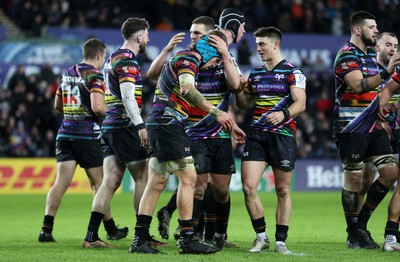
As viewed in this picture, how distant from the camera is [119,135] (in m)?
10.8

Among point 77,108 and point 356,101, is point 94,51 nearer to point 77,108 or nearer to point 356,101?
point 77,108

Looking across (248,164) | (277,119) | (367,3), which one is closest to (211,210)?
(248,164)

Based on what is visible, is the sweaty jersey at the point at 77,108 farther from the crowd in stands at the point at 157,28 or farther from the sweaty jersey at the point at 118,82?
the crowd in stands at the point at 157,28

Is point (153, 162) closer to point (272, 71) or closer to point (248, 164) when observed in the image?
point (248, 164)

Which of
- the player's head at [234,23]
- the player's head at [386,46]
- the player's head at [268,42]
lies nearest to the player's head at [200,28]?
the player's head at [234,23]

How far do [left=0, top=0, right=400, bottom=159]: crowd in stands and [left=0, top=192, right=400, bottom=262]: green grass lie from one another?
7.21 ft

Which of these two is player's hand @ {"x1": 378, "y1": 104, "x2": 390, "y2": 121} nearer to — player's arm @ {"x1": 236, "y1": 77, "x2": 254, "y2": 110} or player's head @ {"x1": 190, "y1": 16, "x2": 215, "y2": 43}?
player's arm @ {"x1": 236, "y1": 77, "x2": 254, "y2": 110}

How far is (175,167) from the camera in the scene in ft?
31.8

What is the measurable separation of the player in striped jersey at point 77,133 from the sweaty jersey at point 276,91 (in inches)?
86.0

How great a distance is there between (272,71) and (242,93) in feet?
1.42

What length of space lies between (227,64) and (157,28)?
1708 centimetres

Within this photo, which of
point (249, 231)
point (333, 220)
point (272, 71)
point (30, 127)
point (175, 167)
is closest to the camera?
point (175, 167)

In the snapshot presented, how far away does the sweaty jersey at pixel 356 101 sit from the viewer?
10.8 metres

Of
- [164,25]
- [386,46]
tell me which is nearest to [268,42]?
[386,46]
